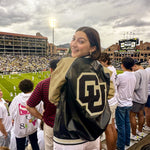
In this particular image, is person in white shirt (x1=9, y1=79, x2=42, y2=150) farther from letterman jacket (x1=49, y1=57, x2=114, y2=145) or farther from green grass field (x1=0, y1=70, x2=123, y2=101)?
green grass field (x1=0, y1=70, x2=123, y2=101)

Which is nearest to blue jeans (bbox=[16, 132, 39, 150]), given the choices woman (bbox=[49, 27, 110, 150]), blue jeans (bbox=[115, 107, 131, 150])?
blue jeans (bbox=[115, 107, 131, 150])

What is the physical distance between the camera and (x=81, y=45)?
4.66 feet

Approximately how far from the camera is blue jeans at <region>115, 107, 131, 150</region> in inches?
129

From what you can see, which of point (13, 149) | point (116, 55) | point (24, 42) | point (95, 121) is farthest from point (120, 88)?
point (24, 42)

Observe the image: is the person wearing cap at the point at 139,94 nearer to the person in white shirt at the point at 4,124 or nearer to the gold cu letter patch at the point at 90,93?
the gold cu letter patch at the point at 90,93

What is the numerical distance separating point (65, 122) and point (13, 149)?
323 cm

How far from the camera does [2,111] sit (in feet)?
10.4

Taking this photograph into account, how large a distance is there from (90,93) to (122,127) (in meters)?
2.54

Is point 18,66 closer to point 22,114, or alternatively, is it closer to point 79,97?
point 22,114

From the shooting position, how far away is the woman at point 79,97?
126cm

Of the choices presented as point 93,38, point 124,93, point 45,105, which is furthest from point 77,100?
point 124,93

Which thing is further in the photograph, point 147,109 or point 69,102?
point 147,109

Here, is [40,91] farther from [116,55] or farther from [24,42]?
[24,42]

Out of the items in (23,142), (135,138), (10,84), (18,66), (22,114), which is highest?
(18,66)
